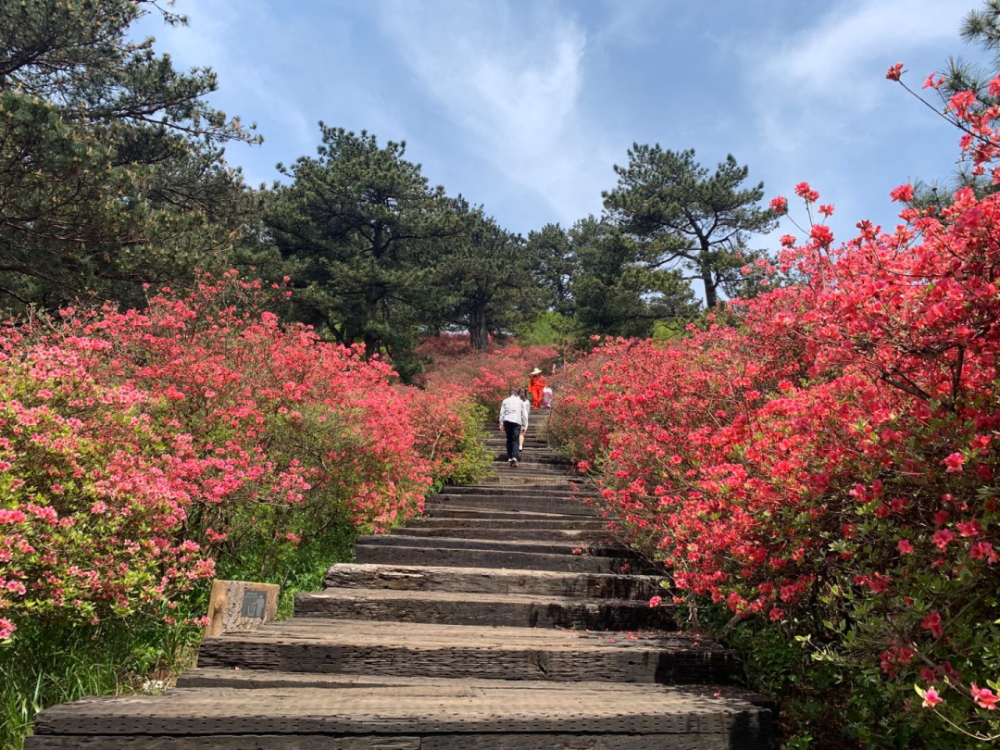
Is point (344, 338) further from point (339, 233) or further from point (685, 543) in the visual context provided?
point (685, 543)

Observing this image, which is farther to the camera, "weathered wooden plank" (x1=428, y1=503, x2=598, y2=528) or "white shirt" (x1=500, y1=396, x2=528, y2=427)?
"white shirt" (x1=500, y1=396, x2=528, y2=427)

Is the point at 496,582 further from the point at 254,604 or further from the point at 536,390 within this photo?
the point at 536,390

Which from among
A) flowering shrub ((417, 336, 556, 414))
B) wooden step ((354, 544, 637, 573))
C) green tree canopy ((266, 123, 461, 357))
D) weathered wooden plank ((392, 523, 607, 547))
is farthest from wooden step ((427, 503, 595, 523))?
green tree canopy ((266, 123, 461, 357))

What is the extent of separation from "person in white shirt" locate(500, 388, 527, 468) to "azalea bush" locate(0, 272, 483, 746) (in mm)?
1038

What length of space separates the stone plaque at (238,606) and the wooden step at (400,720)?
0.57m

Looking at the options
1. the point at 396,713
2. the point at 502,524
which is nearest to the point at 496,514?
the point at 502,524

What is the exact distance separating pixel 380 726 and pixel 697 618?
7.65 ft

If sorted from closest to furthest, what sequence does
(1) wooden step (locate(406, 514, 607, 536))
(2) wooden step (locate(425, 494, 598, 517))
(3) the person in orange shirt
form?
(1) wooden step (locate(406, 514, 607, 536)) < (2) wooden step (locate(425, 494, 598, 517)) < (3) the person in orange shirt

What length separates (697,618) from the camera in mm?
3750

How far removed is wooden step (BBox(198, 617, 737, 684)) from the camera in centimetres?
309

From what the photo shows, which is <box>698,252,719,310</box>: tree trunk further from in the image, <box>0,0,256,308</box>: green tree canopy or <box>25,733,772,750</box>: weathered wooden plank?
<box>25,733,772,750</box>: weathered wooden plank

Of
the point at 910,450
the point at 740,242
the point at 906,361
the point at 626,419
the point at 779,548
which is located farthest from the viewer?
the point at 740,242

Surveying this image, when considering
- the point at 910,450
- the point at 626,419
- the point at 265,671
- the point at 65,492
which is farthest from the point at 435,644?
the point at 626,419

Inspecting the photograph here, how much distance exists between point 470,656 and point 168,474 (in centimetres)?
242
